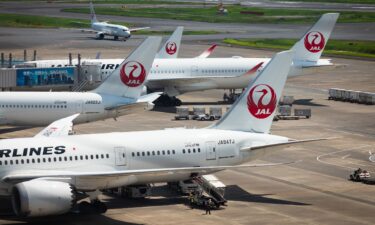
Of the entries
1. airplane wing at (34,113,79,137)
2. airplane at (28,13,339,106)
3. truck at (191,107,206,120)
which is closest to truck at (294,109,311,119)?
truck at (191,107,206,120)

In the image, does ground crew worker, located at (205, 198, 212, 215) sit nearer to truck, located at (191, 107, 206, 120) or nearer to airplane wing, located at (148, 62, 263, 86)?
truck, located at (191, 107, 206, 120)

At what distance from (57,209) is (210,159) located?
1078cm

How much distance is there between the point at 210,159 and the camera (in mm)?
53281

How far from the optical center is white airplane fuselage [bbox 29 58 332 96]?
3703 inches

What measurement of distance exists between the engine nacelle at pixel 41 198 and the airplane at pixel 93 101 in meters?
26.8

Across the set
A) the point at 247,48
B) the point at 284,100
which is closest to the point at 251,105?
the point at 284,100

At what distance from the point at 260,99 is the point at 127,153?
931 cm

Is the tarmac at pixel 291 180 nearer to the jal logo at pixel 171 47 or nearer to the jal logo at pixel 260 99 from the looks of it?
the jal logo at pixel 260 99

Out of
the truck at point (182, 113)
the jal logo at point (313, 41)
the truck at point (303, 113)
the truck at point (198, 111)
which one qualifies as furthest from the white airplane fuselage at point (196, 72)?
the truck at point (303, 113)

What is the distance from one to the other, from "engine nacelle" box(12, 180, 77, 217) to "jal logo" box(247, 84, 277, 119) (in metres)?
13.6

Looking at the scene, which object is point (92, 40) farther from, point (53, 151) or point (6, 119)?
point (53, 151)

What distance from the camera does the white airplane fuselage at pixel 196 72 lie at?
9406 centimetres

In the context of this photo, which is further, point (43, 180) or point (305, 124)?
point (305, 124)

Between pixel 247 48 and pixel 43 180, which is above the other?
pixel 247 48
